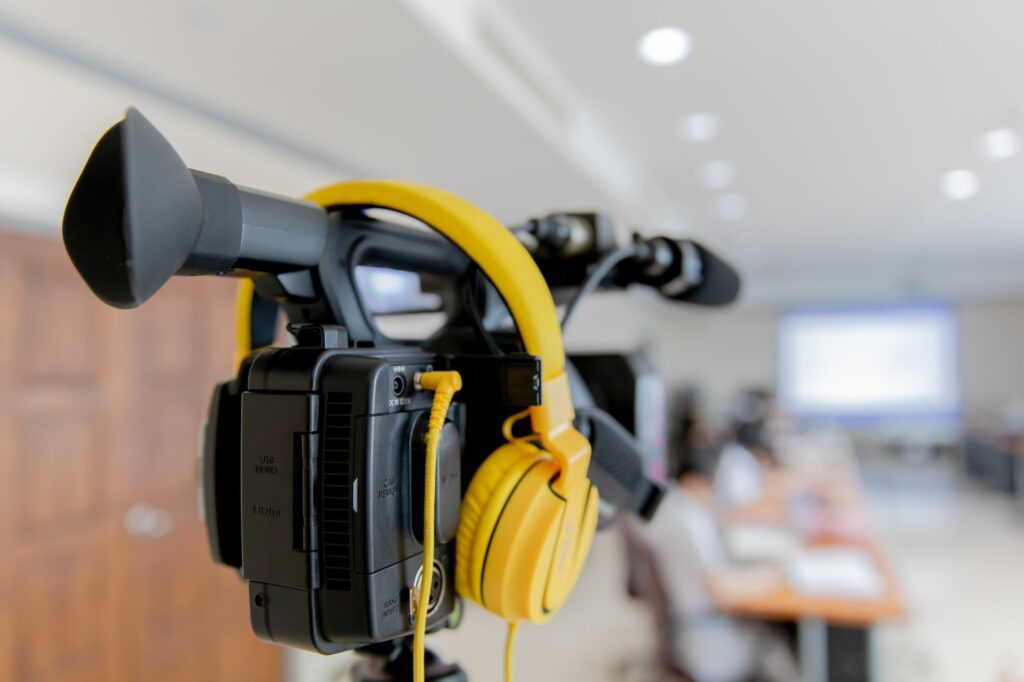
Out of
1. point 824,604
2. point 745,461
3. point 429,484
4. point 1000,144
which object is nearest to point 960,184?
point 1000,144

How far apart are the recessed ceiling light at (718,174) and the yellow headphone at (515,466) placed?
3.21 meters

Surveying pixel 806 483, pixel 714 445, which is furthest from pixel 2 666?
pixel 714 445

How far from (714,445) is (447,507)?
205 inches

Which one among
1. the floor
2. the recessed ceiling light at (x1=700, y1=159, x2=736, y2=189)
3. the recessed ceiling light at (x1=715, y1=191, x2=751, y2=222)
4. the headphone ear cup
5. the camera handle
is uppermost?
the recessed ceiling light at (x1=715, y1=191, x2=751, y2=222)

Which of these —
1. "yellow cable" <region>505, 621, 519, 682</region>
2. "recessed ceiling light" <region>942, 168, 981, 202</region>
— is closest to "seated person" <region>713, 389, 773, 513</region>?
"recessed ceiling light" <region>942, 168, 981, 202</region>

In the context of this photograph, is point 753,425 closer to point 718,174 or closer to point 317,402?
point 718,174

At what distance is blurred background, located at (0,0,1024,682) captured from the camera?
60.4 inches

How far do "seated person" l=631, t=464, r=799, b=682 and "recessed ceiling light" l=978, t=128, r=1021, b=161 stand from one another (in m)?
2.00

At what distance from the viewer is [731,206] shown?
4508 millimetres

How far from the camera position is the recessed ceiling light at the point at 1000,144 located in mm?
2633

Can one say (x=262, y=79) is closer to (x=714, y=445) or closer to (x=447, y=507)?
(x=447, y=507)

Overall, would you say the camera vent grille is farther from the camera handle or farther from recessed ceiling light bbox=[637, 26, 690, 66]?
recessed ceiling light bbox=[637, 26, 690, 66]

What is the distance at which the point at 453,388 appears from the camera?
453 millimetres

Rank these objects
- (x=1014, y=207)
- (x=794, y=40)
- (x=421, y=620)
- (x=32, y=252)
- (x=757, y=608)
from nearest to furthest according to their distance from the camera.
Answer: (x=421, y=620), (x=32, y=252), (x=794, y=40), (x=757, y=608), (x=1014, y=207)
